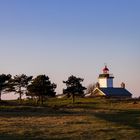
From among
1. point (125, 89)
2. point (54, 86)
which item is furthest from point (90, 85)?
point (54, 86)

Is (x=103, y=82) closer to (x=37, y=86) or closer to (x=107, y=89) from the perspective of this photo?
(x=107, y=89)

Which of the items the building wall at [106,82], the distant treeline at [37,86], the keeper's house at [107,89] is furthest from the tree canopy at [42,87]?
the building wall at [106,82]

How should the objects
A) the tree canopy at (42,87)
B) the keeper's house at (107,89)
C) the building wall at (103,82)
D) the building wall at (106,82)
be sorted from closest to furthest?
the tree canopy at (42,87), the keeper's house at (107,89), the building wall at (106,82), the building wall at (103,82)

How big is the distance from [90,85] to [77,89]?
87.3 metres

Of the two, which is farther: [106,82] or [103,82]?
[103,82]

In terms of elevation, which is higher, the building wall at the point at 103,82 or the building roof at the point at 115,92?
the building wall at the point at 103,82

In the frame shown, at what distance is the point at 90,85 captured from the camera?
19488 cm

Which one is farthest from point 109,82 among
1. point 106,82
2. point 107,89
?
point 107,89

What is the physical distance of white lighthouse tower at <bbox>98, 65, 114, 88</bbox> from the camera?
158 metres

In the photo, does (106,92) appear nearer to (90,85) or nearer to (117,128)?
(90,85)

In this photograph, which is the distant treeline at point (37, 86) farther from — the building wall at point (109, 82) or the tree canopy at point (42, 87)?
the building wall at point (109, 82)

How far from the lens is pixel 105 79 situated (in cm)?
15775

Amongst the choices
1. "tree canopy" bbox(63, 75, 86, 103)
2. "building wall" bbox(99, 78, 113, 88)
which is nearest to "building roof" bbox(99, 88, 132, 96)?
"building wall" bbox(99, 78, 113, 88)

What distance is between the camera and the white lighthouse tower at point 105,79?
6201 inches
